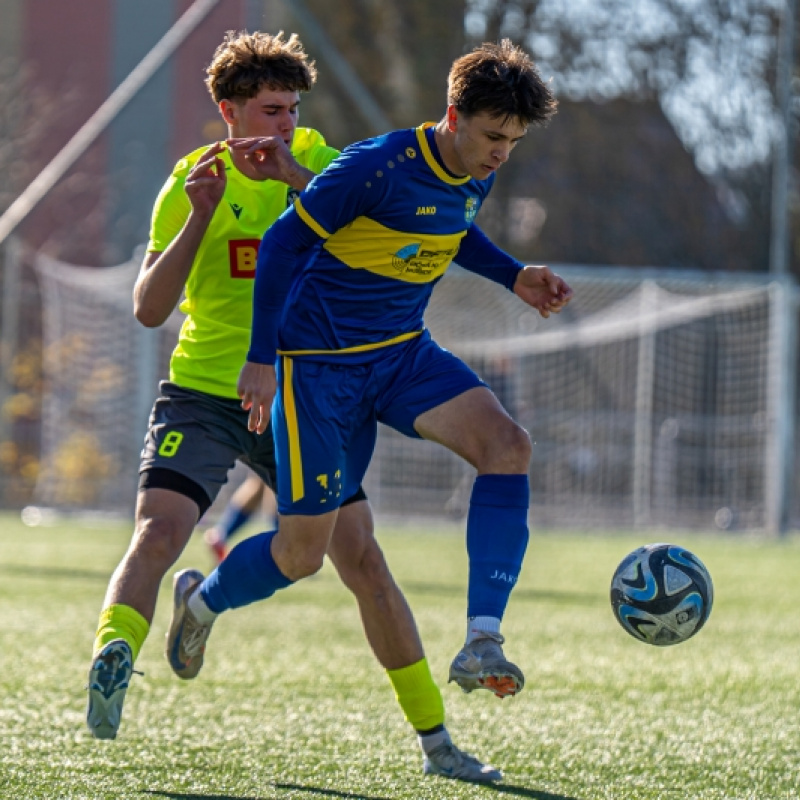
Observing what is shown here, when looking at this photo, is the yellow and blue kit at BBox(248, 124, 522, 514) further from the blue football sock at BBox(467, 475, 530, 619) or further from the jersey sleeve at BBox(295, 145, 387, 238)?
the blue football sock at BBox(467, 475, 530, 619)

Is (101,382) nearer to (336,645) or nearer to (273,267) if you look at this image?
(336,645)

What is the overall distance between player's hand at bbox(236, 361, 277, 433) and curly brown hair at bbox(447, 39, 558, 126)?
0.87 meters

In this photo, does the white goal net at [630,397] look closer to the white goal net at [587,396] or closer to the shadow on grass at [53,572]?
the white goal net at [587,396]

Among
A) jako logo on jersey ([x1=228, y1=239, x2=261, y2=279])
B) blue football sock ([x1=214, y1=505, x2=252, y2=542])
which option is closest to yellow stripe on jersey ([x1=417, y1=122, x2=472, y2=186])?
jako logo on jersey ([x1=228, y1=239, x2=261, y2=279])

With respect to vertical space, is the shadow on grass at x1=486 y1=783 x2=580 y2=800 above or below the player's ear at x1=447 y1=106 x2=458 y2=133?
below

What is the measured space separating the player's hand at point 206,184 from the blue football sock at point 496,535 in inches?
41.6

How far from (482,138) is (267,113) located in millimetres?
765

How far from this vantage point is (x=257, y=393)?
3688 mm

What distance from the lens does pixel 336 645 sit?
6.56 meters

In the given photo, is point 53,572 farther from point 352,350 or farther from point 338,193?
point 338,193

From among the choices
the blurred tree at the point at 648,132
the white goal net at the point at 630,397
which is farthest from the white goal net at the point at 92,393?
the blurred tree at the point at 648,132

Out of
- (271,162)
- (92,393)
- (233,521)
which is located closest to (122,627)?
(271,162)

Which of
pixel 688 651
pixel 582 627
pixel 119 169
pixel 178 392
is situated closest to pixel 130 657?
pixel 178 392

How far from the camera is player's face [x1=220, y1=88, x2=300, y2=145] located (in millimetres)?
4133
